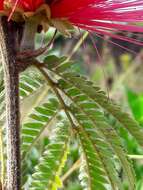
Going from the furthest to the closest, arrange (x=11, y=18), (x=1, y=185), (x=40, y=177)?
(x=40, y=177)
(x=1, y=185)
(x=11, y=18)

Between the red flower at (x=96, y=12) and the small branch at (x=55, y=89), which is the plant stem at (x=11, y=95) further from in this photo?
the small branch at (x=55, y=89)

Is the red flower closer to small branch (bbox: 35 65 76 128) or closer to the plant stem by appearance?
the plant stem

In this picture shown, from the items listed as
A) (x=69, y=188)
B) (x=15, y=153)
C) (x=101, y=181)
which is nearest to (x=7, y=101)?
(x=15, y=153)

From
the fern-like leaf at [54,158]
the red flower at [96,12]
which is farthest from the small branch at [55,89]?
the red flower at [96,12]

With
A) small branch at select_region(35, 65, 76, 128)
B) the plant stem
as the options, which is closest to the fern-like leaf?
small branch at select_region(35, 65, 76, 128)

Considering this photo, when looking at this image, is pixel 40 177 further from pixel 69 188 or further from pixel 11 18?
pixel 69 188
